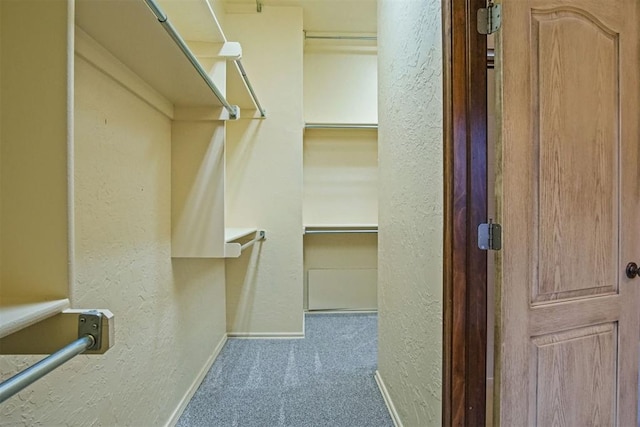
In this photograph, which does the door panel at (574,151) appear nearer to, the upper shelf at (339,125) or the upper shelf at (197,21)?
the upper shelf at (197,21)

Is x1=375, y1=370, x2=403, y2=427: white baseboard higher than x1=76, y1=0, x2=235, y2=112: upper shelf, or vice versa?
x1=76, y1=0, x2=235, y2=112: upper shelf

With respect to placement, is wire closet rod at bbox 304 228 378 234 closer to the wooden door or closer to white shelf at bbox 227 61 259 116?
white shelf at bbox 227 61 259 116

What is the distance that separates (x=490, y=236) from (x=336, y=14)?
2.67 meters

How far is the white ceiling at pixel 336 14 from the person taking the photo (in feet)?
8.71

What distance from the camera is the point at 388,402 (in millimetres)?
1720

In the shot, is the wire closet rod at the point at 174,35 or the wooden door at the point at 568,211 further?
the wooden door at the point at 568,211

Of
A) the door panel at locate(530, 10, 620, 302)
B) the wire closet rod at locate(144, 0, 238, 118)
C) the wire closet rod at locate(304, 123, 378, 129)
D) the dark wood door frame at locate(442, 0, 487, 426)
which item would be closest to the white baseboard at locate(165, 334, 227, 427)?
the dark wood door frame at locate(442, 0, 487, 426)

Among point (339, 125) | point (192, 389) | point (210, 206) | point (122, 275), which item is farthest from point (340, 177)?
point (122, 275)

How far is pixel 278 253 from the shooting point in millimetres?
2697

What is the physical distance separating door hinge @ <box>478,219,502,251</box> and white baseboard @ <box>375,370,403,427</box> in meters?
1.05

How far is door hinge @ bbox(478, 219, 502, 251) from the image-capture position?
1005mm

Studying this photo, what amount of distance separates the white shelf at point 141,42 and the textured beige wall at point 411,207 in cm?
89

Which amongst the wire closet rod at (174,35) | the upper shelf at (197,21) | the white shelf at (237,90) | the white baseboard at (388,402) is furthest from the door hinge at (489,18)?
the white baseboard at (388,402)

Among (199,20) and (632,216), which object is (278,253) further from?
(632,216)
